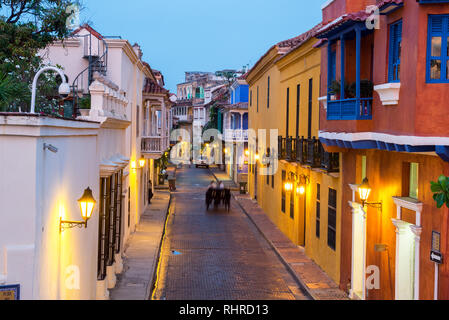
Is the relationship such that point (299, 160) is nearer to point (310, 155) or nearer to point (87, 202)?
point (310, 155)

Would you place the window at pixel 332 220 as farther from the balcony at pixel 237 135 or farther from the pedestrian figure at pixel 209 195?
the balcony at pixel 237 135

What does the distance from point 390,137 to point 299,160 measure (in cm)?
889

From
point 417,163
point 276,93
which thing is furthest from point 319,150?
point 276,93

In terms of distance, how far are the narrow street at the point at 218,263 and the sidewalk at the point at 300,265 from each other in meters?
0.24

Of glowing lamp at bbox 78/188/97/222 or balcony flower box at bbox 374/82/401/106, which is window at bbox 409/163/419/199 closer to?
balcony flower box at bbox 374/82/401/106

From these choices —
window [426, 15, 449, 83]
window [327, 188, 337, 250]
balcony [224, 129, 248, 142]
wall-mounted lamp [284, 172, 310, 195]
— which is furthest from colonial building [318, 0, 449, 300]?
balcony [224, 129, 248, 142]

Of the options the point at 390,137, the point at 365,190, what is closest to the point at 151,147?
the point at 365,190

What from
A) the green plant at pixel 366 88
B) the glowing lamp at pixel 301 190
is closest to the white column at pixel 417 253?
the green plant at pixel 366 88

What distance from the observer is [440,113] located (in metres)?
9.15

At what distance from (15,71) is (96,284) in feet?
17.4

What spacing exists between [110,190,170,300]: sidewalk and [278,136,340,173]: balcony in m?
5.33

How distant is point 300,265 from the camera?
1786cm

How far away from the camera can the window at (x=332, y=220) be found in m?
16.0
